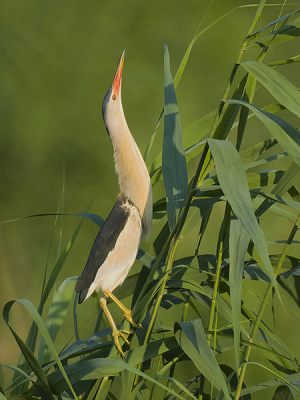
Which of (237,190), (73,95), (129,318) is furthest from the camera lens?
(73,95)

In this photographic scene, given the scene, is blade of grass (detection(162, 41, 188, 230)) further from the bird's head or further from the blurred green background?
the blurred green background

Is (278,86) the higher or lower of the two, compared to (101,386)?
higher

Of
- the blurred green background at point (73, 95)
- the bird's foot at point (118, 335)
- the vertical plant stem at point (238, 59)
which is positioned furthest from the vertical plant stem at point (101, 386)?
the blurred green background at point (73, 95)

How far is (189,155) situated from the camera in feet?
1.39

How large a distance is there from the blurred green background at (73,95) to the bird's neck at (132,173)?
511mm

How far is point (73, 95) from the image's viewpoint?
917mm

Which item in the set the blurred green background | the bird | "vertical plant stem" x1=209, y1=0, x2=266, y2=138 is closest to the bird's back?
the bird

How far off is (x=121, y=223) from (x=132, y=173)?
0.19 ft

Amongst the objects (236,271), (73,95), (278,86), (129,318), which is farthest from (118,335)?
(73,95)

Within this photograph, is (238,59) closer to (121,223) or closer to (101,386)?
(121,223)

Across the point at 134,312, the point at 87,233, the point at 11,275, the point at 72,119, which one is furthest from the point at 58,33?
the point at 134,312

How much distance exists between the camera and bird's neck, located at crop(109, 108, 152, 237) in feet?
1.22

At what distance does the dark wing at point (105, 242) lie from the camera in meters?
0.38

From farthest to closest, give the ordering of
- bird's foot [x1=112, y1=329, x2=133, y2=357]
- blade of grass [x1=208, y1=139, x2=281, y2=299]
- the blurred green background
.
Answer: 1. the blurred green background
2. bird's foot [x1=112, y1=329, x2=133, y2=357]
3. blade of grass [x1=208, y1=139, x2=281, y2=299]
